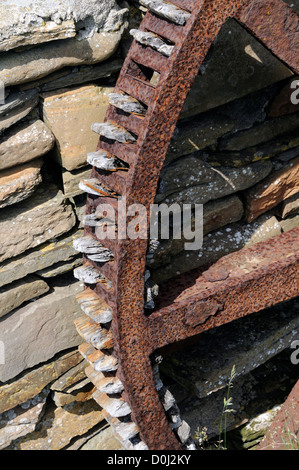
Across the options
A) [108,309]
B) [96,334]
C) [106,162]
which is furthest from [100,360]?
[106,162]

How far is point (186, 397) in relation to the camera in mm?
3340

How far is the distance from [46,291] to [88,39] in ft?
3.83

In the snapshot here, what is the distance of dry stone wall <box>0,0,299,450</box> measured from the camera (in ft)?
7.50

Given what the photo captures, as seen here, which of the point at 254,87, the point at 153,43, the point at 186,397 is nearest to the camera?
the point at 153,43

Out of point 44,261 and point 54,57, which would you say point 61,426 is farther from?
point 54,57

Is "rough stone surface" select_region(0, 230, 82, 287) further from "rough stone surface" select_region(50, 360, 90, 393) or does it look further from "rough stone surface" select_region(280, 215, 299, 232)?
"rough stone surface" select_region(280, 215, 299, 232)

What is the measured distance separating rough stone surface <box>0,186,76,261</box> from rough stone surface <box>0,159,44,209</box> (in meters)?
0.08

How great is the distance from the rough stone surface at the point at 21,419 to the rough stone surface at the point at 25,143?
4.11 ft

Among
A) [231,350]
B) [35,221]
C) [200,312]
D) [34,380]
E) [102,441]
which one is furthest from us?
[102,441]

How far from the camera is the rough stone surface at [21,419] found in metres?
2.81

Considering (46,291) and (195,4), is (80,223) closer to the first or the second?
(46,291)

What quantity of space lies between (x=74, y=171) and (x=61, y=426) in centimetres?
145

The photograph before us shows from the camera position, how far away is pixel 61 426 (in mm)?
3055
